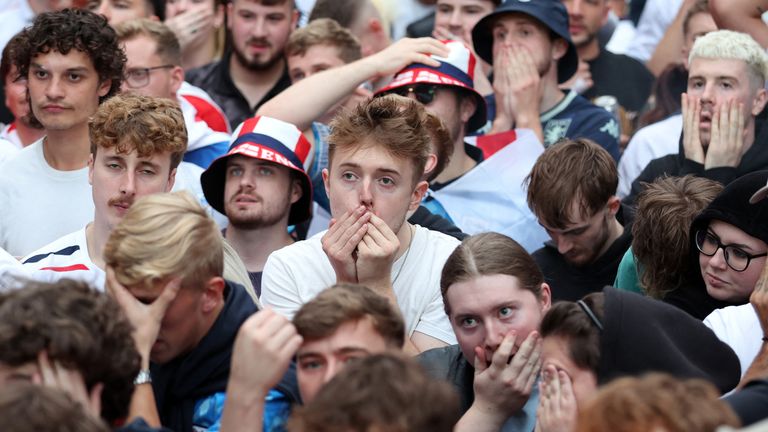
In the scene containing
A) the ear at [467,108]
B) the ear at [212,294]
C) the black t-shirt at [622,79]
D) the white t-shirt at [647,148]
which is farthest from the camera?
the black t-shirt at [622,79]

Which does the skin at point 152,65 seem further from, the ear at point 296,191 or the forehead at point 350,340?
the forehead at point 350,340

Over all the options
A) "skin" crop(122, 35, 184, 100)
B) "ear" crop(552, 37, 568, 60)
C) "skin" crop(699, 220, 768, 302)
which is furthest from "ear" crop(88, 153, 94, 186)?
"ear" crop(552, 37, 568, 60)

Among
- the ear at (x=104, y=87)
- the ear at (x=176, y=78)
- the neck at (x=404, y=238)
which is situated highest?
the ear at (x=104, y=87)

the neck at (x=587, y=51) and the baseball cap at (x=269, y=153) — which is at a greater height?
the baseball cap at (x=269, y=153)

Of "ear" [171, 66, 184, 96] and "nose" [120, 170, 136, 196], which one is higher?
"nose" [120, 170, 136, 196]

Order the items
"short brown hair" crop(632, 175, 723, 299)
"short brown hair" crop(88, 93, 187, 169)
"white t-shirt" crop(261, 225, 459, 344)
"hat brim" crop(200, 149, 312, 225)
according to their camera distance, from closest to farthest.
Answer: "white t-shirt" crop(261, 225, 459, 344)
"short brown hair" crop(632, 175, 723, 299)
"short brown hair" crop(88, 93, 187, 169)
"hat brim" crop(200, 149, 312, 225)

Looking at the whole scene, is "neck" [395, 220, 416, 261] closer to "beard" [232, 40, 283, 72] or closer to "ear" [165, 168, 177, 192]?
"ear" [165, 168, 177, 192]

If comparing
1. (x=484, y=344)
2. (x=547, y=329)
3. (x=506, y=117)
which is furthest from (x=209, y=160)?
(x=547, y=329)

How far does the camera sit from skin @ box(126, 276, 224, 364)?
3912 millimetres

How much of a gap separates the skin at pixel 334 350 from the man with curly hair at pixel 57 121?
2.40 m

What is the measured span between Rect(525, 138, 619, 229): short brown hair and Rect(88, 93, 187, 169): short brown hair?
61.9 inches

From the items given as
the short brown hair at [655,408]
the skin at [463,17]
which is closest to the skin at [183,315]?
the short brown hair at [655,408]

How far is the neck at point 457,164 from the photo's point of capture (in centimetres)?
642

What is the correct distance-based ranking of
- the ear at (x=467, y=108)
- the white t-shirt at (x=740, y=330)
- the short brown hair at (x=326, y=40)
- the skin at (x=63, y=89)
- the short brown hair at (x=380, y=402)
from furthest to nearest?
the short brown hair at (x=326, y=40) < the ear at (x=467, y=108) < the skin at (x=63, y=89) < the white t-shirt at (x=740, y=330) < the short brown hair at (x=380, y=402)
